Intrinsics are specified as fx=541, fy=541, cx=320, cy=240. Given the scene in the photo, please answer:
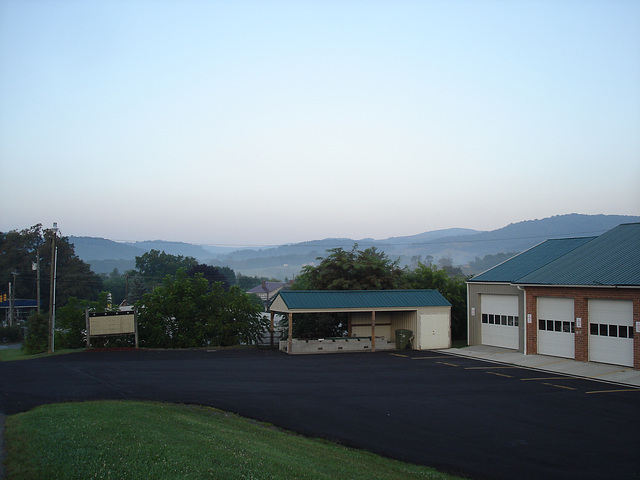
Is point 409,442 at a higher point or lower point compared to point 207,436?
lower

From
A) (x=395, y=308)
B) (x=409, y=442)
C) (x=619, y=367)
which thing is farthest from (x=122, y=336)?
(x=619, y=367)

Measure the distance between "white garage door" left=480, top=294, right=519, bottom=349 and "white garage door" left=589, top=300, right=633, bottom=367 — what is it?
4.97 metres

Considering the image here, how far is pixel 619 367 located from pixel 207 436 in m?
19.1

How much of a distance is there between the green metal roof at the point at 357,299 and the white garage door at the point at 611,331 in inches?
355

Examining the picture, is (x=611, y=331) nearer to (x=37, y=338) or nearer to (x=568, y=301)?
(x=568, y=301)

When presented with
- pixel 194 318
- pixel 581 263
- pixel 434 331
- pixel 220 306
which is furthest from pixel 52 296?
pixel 581 263

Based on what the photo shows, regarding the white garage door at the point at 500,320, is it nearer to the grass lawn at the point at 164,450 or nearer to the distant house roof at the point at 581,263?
the distant house roof at the point at 581,263

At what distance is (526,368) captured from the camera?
23656 millimetres

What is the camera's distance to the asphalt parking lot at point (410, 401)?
11820mm

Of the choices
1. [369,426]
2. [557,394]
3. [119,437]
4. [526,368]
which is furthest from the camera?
[526,368]

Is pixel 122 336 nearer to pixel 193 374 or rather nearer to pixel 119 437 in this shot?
pixel 193 374

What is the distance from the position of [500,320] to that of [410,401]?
14.8 meters

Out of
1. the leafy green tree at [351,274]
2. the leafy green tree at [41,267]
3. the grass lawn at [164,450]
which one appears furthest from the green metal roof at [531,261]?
the leafy green tree at [41,267]

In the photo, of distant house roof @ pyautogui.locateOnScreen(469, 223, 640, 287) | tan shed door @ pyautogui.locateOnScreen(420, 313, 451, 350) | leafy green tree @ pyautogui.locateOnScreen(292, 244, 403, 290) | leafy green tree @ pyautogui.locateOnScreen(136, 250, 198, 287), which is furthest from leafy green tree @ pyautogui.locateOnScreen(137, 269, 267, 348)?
leafy green tree @ pyautogui.locateOnScreen(136, 250, 198, 287)
